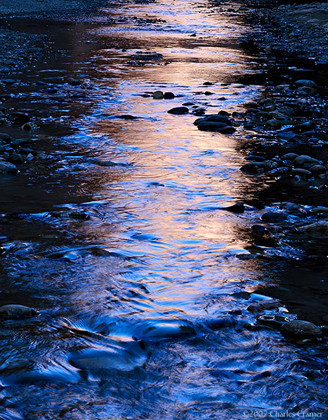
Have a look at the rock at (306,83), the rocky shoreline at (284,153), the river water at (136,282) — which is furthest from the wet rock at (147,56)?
the river water at (136,282)

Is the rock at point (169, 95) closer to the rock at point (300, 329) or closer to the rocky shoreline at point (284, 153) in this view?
the rocky shoreline at point (284, 153)

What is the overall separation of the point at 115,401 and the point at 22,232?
241cm

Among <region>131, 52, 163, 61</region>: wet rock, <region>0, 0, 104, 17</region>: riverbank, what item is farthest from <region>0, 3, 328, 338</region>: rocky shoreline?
<region>0, 0, 104, 17</region>: riverbank

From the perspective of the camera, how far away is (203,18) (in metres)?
31.8

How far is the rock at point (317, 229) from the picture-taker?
16.9 feet

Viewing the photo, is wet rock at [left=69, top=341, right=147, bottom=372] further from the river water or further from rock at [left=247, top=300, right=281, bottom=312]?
rock at [left=247, top=300, right=281, bottom=312]

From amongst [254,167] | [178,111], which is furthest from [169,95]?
[254,167]

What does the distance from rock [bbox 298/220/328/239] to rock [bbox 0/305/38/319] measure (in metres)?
2.49

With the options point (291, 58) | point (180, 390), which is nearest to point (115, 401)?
point (180, 390)

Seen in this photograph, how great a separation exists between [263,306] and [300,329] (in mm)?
371

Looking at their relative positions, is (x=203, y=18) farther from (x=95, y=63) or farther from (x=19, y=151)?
(x=19, y=151)

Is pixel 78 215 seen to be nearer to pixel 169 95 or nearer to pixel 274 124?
pixel 274 124

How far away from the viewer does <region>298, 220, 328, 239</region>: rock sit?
516cm

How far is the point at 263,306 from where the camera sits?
12.9 ft
